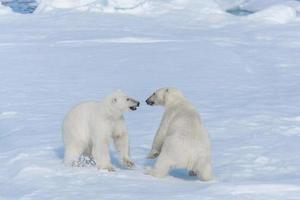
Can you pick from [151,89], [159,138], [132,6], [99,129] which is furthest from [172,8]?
[99,129]

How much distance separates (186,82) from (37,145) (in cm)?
355

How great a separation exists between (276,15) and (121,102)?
33.4ft

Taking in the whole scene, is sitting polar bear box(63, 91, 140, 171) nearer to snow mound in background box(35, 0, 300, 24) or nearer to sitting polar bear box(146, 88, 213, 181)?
sitting polar bear box(146, 88, 213, 181)

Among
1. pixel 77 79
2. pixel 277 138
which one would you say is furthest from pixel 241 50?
pixel 277 138

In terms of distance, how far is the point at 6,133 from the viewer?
18.1 ft

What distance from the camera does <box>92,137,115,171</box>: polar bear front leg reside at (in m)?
4.13

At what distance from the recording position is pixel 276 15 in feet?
45.6

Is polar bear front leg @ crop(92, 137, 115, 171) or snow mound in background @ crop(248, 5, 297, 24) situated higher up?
polar bear front leg @ crop(92, 137, 115, 171)

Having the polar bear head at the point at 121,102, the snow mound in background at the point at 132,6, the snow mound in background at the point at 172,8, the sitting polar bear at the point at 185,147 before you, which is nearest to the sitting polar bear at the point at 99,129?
the polar bear head at the point at 121,102

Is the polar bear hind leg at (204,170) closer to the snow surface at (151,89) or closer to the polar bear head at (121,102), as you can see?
the snow surface at (151,89)

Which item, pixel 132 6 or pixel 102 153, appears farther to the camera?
pixel 132 6

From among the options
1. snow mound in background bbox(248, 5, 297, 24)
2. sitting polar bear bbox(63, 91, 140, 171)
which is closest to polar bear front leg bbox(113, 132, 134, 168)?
sitting polar bear bbox(63, 91, 140, 171)

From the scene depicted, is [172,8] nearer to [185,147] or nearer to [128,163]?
[128,163]

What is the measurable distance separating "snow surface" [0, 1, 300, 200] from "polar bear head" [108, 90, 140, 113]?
0.36 metres
